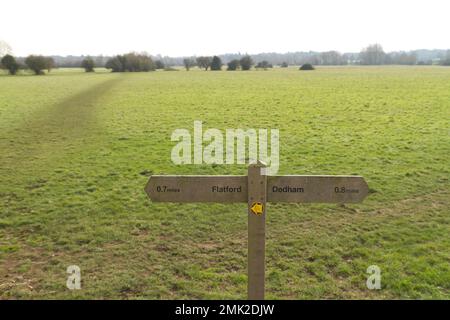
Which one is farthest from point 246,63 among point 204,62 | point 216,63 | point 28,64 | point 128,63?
point 28,64

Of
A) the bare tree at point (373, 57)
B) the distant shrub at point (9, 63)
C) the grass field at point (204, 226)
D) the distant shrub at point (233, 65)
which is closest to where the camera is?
the grass field at point (204, 226)

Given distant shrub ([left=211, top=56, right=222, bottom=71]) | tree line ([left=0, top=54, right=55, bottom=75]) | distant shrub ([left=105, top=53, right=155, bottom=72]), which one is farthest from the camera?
distant shrub ([left=211, top=56, right=222, bottom=71])

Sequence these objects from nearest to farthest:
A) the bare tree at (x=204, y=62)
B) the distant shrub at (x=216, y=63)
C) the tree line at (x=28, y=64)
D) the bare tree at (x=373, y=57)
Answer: the tree line at (x=28, y=64) → the distant shrub at (x=216, y=63) → the bare tree at (x=204, y=62) → the bare tree at (x=373, y=57)

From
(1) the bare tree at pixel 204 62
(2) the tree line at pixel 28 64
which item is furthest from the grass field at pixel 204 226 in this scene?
(1) the bare tree at pixel 204 62

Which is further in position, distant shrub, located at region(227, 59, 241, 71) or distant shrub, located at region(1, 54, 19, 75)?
distant shrub, located at region(227, 59, 241, 71)

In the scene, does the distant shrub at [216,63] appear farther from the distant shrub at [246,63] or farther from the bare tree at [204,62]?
the distant shrub at [246,63]

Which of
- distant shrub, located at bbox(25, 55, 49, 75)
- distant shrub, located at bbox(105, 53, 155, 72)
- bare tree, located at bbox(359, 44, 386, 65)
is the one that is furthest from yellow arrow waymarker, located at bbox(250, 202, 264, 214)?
bare tree, located at bbox(359, 44, 386, 65)

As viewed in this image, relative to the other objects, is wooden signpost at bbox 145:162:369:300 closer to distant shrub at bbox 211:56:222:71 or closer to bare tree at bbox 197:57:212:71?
distant shrub at bbox 211:56:222:71

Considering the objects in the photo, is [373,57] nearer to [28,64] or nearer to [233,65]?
[233,65]

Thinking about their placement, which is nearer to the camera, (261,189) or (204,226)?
(261,189)

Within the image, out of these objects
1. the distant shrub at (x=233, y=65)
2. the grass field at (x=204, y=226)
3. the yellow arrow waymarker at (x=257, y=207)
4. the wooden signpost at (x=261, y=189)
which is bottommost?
the grass field at (x=204, y=226)
